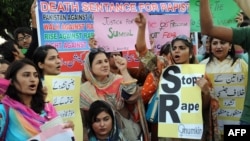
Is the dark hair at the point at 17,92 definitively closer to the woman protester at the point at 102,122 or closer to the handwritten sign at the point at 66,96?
the handwritten sign at the point at 66,96

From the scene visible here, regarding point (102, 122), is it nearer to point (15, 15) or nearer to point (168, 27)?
point (168, 27)

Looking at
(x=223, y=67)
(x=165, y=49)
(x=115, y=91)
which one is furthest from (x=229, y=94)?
(x=115, y=91)

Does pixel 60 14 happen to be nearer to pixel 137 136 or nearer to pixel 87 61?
pixel 87 61

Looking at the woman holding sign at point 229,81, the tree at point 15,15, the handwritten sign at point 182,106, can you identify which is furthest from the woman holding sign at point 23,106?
the tree at point 15,15

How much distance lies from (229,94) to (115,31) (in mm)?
1251

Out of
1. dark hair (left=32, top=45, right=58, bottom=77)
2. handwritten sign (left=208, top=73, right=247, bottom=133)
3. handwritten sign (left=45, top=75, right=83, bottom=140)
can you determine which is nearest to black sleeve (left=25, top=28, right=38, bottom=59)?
dark hair (left=32, top=45, right=58, bottom=77)

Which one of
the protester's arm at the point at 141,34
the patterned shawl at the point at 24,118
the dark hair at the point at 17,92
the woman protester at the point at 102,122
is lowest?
the woman protester at the point at 102,122

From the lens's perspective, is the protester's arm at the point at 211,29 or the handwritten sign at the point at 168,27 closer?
the protester's arm at the point at 211,29

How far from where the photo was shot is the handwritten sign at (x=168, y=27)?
5539 mm

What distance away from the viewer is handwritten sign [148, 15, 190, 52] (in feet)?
18.2

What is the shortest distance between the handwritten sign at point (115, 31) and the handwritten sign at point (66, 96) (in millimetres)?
646

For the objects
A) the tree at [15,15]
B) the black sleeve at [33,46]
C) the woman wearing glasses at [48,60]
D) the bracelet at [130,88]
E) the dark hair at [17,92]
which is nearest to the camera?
the dark hair at [17,92]

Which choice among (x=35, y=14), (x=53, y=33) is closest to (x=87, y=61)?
(x=53, y=33)

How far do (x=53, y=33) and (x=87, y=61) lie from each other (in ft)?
1.92
